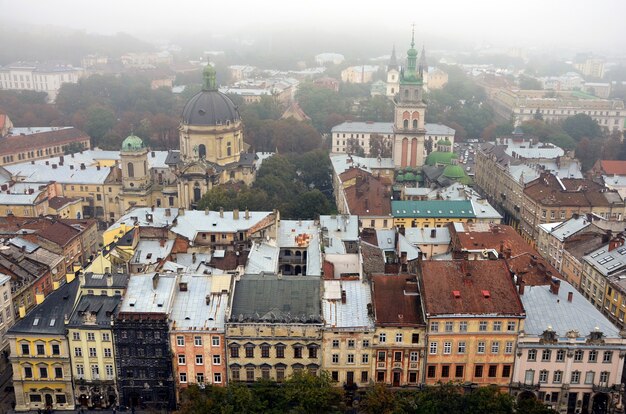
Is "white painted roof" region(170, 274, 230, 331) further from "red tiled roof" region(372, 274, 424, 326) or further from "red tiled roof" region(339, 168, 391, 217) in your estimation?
"red tiled roof" region(339, 168, 391, 217)

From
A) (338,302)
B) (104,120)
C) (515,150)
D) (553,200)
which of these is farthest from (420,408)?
(104,120)

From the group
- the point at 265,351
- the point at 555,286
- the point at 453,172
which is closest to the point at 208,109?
the point at 453,172

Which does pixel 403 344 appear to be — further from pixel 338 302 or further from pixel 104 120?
pixel 104 120

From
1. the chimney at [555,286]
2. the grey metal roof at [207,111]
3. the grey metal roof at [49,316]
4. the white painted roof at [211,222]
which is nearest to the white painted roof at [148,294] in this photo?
the grey metal roof at [49,316]

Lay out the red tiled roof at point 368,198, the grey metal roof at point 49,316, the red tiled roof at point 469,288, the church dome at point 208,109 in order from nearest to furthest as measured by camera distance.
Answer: the red tiled roof at point 469,288
the grey metal roof at point 49,316
the red tiled roof at point 368,198
the church dome at point 208,109

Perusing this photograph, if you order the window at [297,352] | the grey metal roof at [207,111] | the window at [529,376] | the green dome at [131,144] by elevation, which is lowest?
the window at [529,376]

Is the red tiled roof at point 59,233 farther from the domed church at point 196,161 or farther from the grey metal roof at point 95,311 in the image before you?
the grey metal roof at point 95,311

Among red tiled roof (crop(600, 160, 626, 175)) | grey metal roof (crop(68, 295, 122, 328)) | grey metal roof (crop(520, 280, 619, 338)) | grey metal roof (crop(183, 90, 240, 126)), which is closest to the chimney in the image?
grey metal roof (crop(520, 280, 619, 338))
